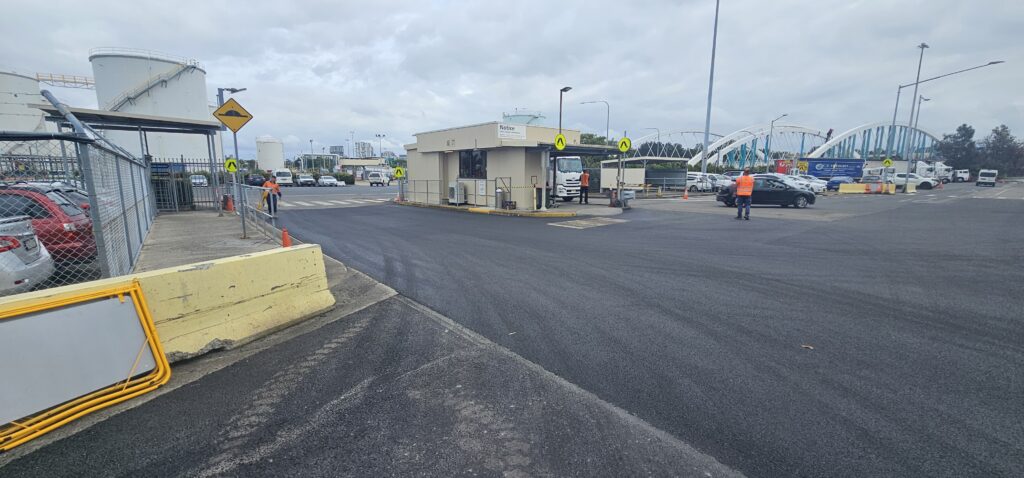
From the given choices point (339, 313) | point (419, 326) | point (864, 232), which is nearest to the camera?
point (419, 326)

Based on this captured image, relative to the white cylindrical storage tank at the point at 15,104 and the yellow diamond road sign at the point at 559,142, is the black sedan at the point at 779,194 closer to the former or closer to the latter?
the yellow diamond road sign at the point at 559,142

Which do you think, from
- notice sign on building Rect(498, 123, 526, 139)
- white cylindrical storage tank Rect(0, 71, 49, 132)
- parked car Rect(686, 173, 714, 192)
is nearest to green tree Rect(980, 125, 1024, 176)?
parked car Rect(686, 173, 714, 192)

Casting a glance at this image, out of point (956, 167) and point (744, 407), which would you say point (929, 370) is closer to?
point (744, 407)

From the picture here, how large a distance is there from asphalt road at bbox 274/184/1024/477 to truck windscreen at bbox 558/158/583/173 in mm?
12045

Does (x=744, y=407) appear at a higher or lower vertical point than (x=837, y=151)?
lower

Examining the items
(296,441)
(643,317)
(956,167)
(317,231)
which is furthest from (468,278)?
(956,167)

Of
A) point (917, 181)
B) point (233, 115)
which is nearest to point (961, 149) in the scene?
point (917, 181)

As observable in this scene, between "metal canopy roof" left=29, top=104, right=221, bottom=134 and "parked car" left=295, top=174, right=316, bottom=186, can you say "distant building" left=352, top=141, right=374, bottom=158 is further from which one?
"metal canopy roof" left=29, top=104, right=221, bottom=134

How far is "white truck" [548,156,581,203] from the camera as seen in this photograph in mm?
22062

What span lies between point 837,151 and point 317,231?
4812 inches

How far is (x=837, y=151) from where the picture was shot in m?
Result: 99.4

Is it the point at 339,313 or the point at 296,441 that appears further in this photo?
the point at 339,313

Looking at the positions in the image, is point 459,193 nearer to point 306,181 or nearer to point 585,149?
point 585,149

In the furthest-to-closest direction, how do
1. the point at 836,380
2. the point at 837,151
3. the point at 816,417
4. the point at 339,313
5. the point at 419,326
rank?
the point at 837,151 → the point at 339,313 → the point at 419,326 → the point at 836,380 → the point at 816,417
